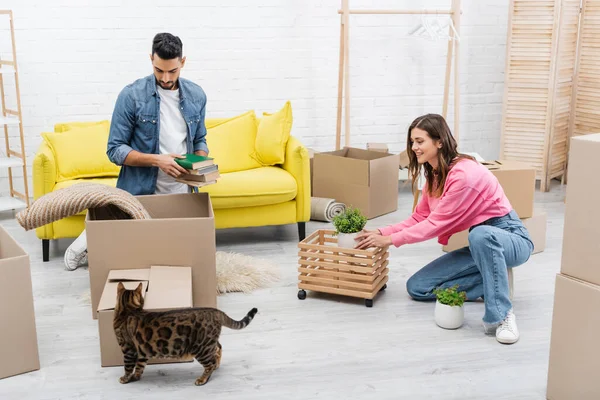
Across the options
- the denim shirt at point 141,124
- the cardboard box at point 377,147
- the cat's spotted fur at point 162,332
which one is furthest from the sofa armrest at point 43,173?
the cardboard box at point 377,147

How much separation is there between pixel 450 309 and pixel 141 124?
171cm

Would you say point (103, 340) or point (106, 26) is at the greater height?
point (106, 26)

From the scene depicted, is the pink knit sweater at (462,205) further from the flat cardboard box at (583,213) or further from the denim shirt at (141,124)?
the denim shirt at (141,124)

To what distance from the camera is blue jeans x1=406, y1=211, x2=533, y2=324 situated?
322cm

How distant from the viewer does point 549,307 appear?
3570 mm

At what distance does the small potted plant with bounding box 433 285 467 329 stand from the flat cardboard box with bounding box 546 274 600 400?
784mm

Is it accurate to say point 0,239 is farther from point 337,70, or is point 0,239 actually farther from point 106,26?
point 337,70

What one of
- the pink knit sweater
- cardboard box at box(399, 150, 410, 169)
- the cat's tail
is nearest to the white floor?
the cat's tail

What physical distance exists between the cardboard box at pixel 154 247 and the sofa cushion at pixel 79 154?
1.43 m

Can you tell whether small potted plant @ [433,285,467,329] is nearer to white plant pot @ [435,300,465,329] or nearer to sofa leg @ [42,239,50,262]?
white plant pot @ [435,300,465,329]

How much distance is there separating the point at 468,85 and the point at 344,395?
410 cm

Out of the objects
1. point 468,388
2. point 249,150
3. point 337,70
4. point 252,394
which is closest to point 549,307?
point 468,388

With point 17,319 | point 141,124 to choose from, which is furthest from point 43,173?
point 17,319

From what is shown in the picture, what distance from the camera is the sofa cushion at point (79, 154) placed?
14.9 ft
